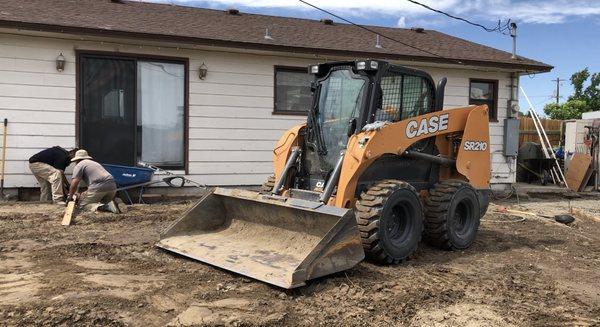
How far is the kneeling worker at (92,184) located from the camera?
891cm

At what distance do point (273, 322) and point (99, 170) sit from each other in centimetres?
596

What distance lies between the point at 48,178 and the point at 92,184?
0.97 m

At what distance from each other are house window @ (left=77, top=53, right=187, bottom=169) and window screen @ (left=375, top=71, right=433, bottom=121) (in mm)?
5337

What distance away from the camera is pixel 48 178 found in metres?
9.38

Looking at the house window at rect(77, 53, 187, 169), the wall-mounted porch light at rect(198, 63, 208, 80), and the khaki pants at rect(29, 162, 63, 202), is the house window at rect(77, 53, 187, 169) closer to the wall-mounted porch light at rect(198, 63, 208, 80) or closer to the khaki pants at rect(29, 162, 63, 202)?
the wall-mounted porch light at rect(198, 63, 208, 80)

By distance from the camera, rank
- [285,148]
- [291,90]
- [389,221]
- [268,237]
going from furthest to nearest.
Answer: [291,90], [285,148], [268,237], [389,221]

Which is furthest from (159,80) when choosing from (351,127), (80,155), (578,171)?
(578,171)

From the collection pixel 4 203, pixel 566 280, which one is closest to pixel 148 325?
pixel 566 280

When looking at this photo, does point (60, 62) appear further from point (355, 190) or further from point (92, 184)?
point (355, 190)

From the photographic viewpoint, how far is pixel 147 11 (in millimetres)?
12180

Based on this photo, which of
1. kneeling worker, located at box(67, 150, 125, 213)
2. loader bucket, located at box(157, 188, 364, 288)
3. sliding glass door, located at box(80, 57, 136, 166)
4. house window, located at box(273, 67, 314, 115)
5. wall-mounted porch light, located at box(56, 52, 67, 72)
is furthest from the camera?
house window, located at box(273, 67, 314, 115)

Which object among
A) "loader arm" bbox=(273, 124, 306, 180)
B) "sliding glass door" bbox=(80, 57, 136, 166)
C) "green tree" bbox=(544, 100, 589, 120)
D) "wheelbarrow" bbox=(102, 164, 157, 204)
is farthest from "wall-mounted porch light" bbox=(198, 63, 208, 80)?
"green tree" bbox=(544, 100, 589, 120)

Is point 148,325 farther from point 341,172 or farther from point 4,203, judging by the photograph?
point 4,203

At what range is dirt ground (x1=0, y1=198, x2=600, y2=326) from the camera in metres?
4.31
